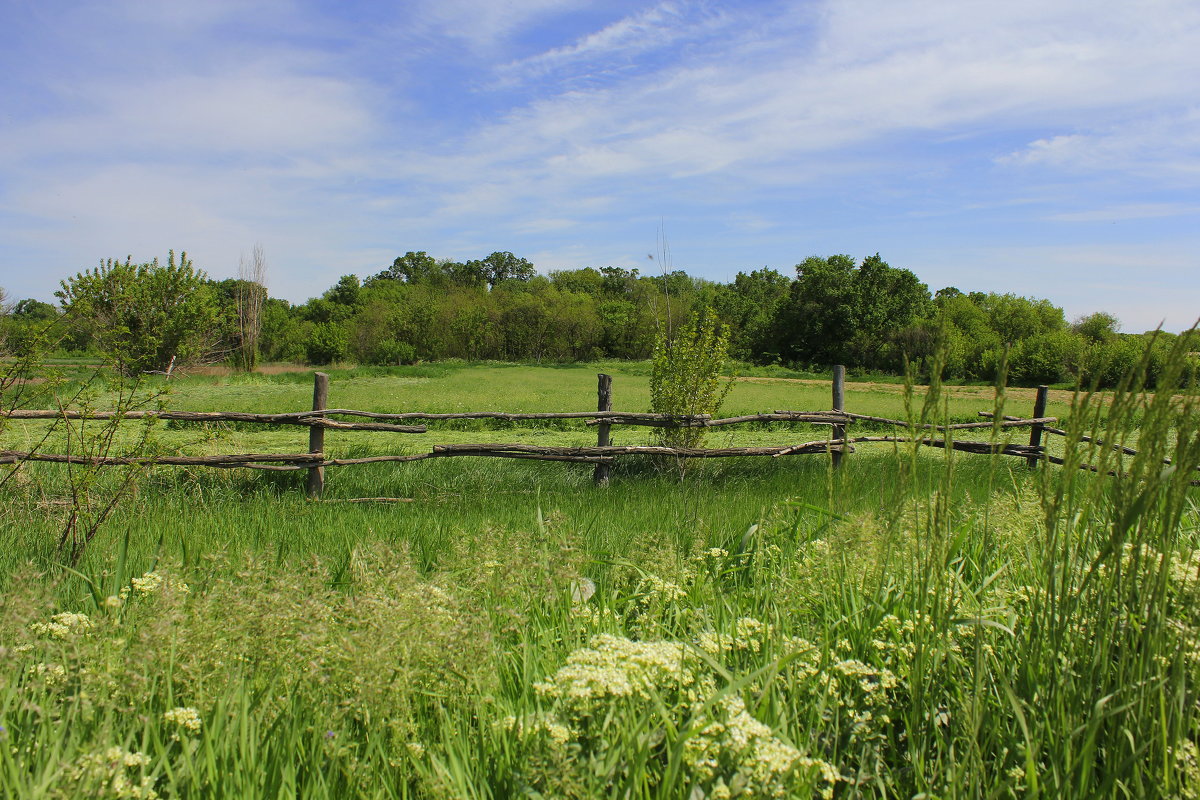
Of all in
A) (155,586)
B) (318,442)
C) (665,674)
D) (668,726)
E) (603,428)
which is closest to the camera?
(668,726)

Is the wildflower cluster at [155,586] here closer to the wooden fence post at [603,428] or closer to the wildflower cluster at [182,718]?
the wildflower cluster at [182,718]

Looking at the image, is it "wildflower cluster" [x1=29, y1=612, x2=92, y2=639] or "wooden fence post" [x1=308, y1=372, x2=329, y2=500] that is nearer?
"wildflower cluster" [x1=29, y1=612, x2=92, y2=639]

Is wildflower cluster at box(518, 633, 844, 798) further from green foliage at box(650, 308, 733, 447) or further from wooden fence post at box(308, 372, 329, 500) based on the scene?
green foliage at box(650, 308, 733, 447)

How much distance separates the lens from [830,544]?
2.44 m

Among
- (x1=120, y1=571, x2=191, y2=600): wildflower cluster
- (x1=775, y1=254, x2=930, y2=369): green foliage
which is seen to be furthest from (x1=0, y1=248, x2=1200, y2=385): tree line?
(x1=120, y1=571, x2=191, y2=600): wildflower cluster

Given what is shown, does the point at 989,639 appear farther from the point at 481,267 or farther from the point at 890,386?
the point at 481,267

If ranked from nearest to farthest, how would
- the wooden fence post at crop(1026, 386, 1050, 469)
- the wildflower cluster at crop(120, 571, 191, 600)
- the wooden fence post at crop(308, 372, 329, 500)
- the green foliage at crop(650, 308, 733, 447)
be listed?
the wildflower cluster at crop(120, 571, 191, 600) → the wooden fence post at crop(308, 372, 329, 500) → the green foliage at crop(650, 308, 733, 447) → the wooden fence post at crop(1026, 386, 1050, 469)

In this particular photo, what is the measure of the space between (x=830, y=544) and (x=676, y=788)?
1.24 meters

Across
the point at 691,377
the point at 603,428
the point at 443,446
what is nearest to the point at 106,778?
the point at 443,446

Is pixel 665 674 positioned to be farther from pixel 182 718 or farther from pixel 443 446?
pixel 443 446

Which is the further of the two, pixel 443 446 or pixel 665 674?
pixel 443 446

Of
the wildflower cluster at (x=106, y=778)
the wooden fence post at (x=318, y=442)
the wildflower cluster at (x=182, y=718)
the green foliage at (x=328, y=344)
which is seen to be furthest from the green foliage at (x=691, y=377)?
the green foliage at (x=328, y=344)

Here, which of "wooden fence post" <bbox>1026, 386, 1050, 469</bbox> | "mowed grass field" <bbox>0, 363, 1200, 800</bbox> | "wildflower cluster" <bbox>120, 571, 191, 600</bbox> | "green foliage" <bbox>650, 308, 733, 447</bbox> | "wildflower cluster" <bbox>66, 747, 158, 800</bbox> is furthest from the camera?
"wooden fence post" <bbox>1026, 386, 1050, 469</bbox>

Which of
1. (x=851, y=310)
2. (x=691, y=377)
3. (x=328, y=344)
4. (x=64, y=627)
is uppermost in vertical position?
(x=851, y=310)
